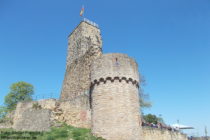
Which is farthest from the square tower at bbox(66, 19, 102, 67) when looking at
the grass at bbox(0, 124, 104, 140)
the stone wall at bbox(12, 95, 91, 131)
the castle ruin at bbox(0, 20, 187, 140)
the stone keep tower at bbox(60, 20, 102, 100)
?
the grass at bbox(0, 124, 104, 140)

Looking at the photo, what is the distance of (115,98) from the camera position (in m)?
13.8

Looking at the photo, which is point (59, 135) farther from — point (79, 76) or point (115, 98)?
point (79, 76)

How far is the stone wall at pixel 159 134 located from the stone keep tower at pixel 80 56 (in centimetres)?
961

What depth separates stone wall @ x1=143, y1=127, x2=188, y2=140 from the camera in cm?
1546

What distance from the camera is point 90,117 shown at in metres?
15.6

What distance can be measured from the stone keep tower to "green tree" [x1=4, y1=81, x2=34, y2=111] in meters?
9.28

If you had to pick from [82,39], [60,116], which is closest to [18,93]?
[82,39]

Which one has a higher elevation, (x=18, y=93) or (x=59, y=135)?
(x=18, y=93)

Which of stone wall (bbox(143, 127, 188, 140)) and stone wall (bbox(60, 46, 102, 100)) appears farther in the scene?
stone wall (bbox(60, 46, 102, 100))

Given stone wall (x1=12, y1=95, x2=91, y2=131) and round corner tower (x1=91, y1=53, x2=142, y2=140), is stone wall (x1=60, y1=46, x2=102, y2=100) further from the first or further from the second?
round corner tower (x1=91, y1=53, x2=142, y2=140)

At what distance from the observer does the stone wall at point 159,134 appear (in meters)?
15.5

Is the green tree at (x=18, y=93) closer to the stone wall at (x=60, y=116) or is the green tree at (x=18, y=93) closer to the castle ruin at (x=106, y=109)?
the castle ruin at (x=106, y=109)

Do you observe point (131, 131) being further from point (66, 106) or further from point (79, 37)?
point (79, 37)

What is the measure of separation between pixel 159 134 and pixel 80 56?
14437 millimetres
